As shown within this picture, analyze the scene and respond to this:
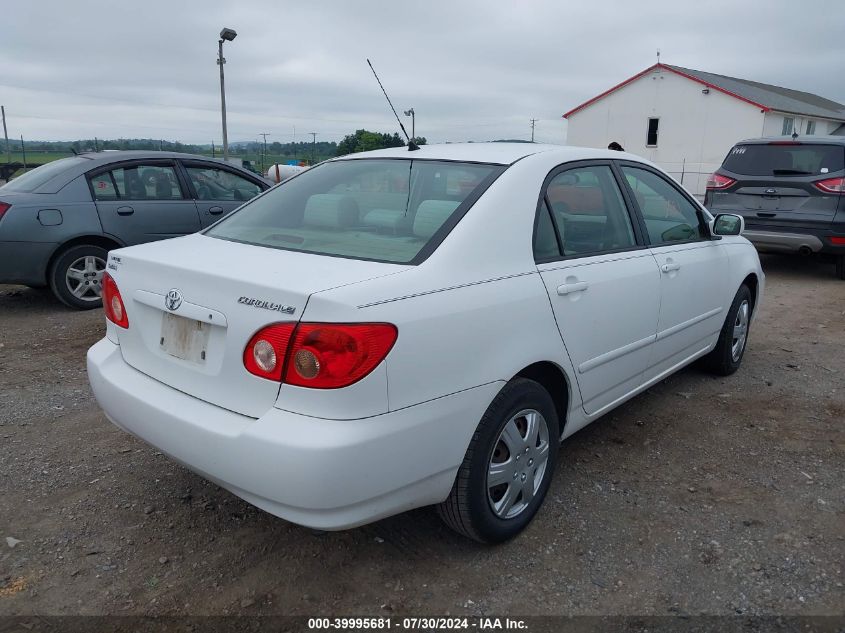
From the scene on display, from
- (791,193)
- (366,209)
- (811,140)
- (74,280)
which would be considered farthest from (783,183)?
(74,280)

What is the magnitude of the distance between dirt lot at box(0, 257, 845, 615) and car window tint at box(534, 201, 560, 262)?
3.86ft

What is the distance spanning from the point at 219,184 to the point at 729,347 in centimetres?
539

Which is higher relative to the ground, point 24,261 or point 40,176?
point 40,176

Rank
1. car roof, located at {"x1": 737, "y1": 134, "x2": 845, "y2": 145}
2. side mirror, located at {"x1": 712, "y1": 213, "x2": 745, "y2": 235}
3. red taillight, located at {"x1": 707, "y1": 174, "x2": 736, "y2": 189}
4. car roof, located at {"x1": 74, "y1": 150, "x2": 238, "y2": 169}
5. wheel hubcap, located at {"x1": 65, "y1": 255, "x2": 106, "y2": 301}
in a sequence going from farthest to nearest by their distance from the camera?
red taillight, located at {"x1": 707, "y1": 174, "x2": 736, "y2": 189} → car roof, located at {"x1": 737, "y1": 134, "x2": 845, "y2": 145} → car roof, located at {"x1": 74, "y1": 150, "x2": 238, "y2": 169} → wheel hubcap, located at {"x1": 65, "y1": 255, "x2": 106, "y2": 301} → side mirror, located at {"x1": 712, "y1": 213, "x2": 745, "y2": 235}

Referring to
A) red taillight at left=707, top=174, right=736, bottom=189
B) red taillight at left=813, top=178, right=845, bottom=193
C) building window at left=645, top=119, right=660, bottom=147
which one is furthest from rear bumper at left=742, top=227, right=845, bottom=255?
building window at left=645, top=119, right=660, bottom=147

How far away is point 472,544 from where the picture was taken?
2.83m

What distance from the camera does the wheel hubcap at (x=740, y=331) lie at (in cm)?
483

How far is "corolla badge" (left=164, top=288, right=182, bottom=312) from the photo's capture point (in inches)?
95.8

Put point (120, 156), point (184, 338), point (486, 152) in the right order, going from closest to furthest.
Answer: point (184, 338)
point (486, 152)
point (120, 156)

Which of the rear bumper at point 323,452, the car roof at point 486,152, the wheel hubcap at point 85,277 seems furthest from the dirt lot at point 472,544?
the wheel hubcap at point 85,277

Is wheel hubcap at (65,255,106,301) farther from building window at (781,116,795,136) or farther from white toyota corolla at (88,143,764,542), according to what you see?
building window at (781,116,795,136)

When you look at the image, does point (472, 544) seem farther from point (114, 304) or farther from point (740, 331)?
point (740, 331)

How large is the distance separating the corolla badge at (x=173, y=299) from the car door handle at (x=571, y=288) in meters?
1.50

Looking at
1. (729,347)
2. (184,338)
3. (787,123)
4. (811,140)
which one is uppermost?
(787,123)
